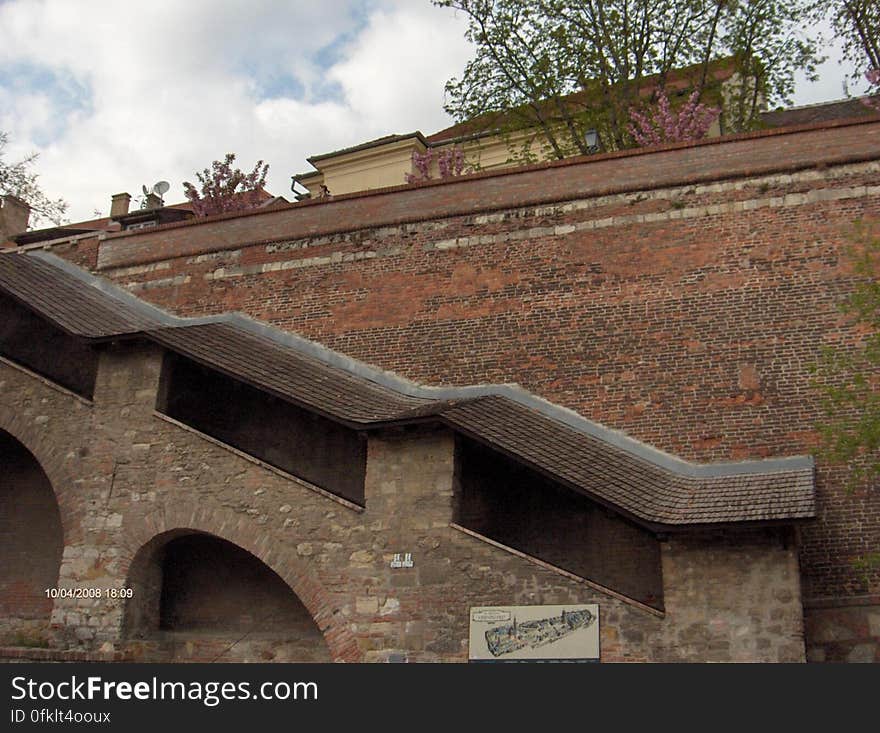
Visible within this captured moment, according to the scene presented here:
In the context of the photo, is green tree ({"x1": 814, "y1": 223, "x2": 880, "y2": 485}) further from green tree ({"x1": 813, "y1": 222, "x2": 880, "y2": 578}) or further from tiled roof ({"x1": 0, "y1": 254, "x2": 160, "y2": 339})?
tiled roof ({"x1": 0, "y1": 254, "x2": 160, "y2": 339})

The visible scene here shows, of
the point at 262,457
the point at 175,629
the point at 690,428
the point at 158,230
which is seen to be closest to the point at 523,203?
the point at 690,428

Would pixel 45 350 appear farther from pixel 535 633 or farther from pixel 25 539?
pixel 535 633

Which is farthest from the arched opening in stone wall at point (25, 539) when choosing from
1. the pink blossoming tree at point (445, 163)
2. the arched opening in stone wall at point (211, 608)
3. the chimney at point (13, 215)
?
the pink blossoming tree at point (445, 163)

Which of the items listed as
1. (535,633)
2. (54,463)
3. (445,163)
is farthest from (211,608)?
(445,163)

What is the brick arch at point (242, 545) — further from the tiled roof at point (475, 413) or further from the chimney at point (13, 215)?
the chimney at point (13, 215)

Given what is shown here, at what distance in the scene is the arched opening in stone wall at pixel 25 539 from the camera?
15617 mm

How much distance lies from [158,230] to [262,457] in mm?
5177

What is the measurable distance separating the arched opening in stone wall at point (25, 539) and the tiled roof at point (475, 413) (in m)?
2.76

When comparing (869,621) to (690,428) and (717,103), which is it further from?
(717,103)

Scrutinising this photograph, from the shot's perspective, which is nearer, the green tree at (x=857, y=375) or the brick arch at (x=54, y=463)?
the green tree at (x=857, y=375)

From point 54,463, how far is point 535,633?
7559 mm

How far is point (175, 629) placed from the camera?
47.6 ft

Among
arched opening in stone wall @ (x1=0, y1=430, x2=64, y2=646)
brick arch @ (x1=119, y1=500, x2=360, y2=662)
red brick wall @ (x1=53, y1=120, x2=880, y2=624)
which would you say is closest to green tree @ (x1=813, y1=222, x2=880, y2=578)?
red brick wall @ (x1=53, y1=120, x2=880, y2=624)

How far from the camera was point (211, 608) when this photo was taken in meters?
14.6
